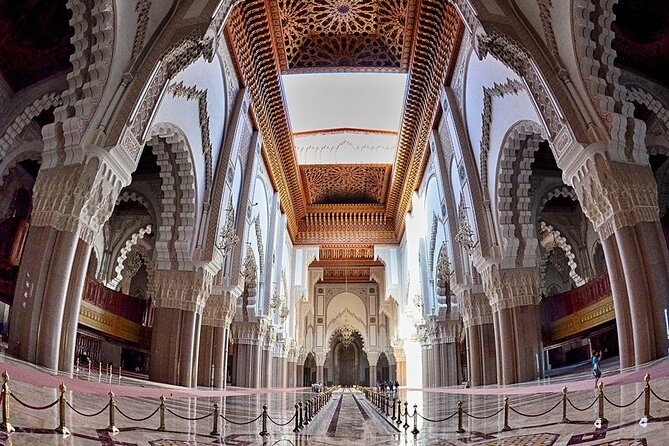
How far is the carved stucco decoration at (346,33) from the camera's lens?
33.2 feet

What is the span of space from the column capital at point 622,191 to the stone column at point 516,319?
2958 millimetres

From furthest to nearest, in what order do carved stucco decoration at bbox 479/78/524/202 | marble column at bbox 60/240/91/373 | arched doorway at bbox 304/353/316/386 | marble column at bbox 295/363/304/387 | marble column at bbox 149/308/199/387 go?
arched doorway at bbox 304/353/316/386
marble column at bbox 295/363/304/387
marble column at bbox 149/308/199/387
carved stucco decoration at bbox 479/78/524/202
marble column at bbox 60/240/91/373

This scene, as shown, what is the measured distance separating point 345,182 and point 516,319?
994 centimetres

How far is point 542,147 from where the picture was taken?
422 inches

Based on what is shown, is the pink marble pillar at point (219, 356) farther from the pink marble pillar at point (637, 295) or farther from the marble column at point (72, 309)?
the pink marble pillar at point (637, 295)

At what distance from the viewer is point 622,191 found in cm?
584

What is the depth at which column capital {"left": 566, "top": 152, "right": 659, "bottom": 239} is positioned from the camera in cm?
584

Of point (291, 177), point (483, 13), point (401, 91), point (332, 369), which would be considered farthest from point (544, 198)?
point (332, 369)

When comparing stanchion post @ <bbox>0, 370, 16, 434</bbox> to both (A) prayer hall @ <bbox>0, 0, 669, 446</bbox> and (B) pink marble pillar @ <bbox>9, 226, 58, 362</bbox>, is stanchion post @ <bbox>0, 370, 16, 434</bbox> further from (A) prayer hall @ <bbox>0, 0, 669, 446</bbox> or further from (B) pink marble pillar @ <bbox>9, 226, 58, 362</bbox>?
(B) pink marble pillar @ <bbox>9, 226, 58, 362</bbox>

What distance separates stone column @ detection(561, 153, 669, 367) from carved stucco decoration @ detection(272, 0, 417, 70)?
5.21 meters

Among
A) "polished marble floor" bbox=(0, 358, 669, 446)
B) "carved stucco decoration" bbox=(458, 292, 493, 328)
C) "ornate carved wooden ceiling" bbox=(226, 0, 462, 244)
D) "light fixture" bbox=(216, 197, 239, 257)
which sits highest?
"ornate carved wooden ceiling" bbox=(226, 0, 462, 244)

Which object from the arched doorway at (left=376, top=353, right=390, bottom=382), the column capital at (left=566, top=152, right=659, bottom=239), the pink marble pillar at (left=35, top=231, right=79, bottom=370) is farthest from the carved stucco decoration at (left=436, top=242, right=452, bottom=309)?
the arched doorway at (left=376, top=353, right=390, bottom=382)

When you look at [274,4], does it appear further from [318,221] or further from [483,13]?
[318,221]

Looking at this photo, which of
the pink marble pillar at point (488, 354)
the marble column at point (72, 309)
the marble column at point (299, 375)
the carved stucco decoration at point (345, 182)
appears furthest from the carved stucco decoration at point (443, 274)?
the marble column at point (299, 375)
